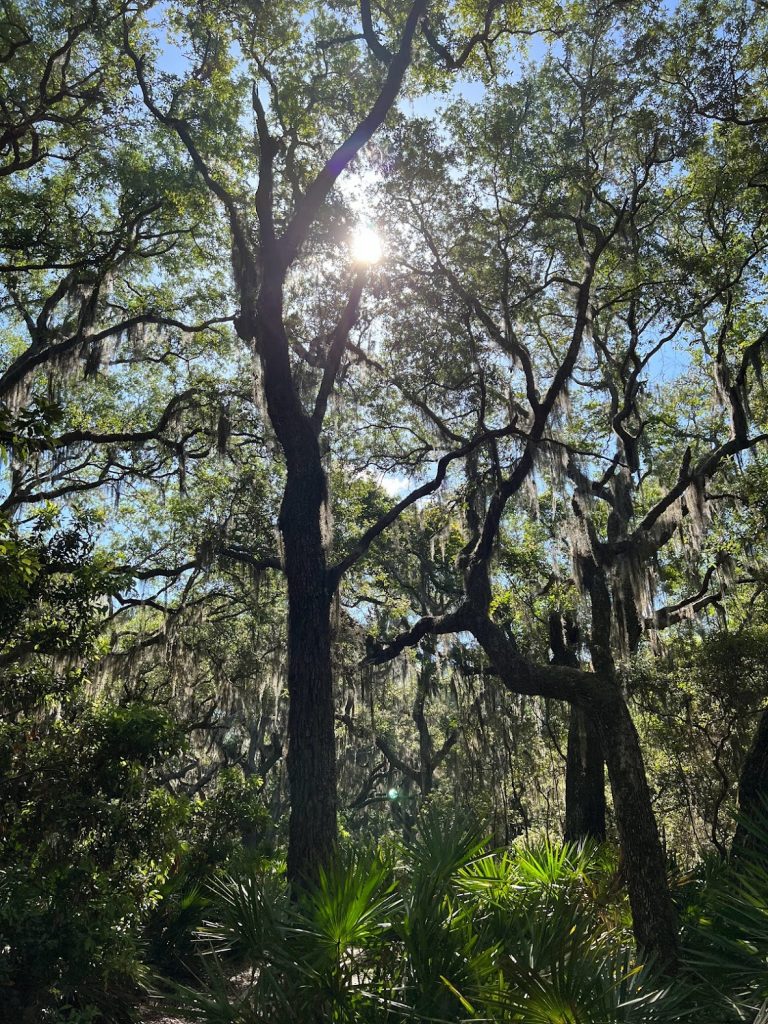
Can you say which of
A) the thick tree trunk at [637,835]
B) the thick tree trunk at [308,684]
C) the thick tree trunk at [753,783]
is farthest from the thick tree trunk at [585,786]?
the thick tree trunk at [308,684]

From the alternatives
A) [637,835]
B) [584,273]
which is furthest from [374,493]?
[637,835]

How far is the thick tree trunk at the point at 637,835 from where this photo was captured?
19.6ft

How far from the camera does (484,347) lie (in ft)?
35.8

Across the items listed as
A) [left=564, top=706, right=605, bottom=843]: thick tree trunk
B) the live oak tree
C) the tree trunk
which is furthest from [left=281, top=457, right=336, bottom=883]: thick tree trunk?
[left=564, top=706, right=605, bottom=843]: thick tree trunk

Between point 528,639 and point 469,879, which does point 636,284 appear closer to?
point 528,639

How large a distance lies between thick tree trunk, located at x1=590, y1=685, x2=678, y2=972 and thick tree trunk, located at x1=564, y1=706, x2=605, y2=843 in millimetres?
2756

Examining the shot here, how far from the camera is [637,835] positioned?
6695 mm

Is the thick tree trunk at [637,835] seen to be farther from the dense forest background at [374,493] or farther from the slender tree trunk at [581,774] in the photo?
the slender tree trunk at [581,774]

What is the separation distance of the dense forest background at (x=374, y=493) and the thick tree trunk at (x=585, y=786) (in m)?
0.06

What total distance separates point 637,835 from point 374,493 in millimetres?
8974

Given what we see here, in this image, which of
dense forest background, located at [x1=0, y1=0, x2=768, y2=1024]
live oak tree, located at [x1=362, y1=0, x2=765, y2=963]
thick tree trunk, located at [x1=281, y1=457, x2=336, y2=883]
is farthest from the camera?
live oak tree, located at [x1=362, y1=0, x2=765, y2=963]

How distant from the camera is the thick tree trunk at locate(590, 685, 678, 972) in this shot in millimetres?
5965

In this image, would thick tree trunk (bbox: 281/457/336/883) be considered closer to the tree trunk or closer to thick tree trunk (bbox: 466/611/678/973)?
the tree trunk

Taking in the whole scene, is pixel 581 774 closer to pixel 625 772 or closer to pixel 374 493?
pixel 625 772
